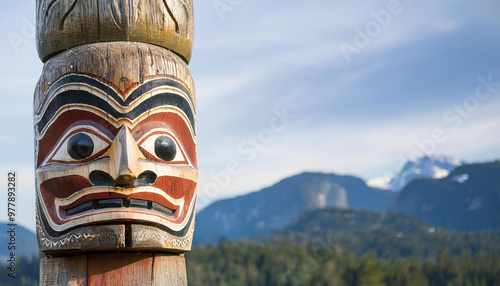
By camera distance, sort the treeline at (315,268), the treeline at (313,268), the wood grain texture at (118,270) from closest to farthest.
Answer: the wood grain texture at (118,270) < the treeline at (313,268) < the treeline at (315,268)

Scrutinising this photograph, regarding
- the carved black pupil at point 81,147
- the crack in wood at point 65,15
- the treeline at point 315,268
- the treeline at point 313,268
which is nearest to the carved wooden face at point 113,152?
the carved black pupil at point 81,147

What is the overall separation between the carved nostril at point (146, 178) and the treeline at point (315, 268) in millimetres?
75608

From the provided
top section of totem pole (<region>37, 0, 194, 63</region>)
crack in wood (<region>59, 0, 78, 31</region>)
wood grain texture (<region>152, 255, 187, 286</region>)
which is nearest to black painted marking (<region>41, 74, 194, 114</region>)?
top section of totem pole (<region>37, 0, 194, 63</region>)

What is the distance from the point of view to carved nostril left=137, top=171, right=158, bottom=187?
523 centimetres

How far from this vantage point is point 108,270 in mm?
5184

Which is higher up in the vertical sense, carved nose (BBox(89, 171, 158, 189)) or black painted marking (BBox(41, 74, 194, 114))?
black painted marking (BBox(41, 74, 194, 114))

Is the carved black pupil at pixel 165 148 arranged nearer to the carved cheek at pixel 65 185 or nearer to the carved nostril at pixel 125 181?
the carved nostril at pixel 125 181

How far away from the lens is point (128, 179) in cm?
512

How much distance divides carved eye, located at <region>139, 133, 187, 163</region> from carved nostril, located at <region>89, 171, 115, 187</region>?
0.39m

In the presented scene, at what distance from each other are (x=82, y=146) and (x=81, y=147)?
12 mm

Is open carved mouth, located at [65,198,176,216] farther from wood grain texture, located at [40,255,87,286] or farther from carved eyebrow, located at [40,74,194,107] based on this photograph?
carved eyebrow, located at [40,74,194,107]

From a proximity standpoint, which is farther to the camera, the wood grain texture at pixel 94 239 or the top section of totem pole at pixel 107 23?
the top section of totem pole at pixel 107 23

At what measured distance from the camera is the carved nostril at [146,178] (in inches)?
206

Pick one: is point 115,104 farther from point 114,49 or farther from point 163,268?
point 163,268
